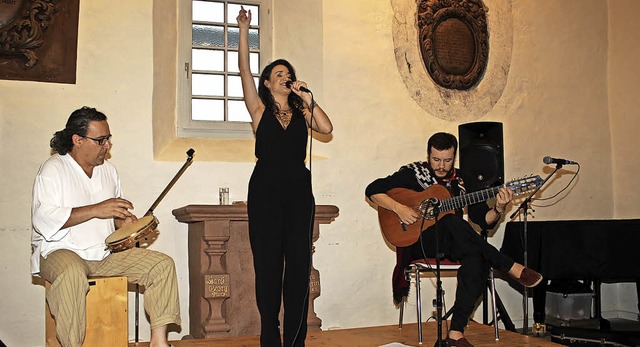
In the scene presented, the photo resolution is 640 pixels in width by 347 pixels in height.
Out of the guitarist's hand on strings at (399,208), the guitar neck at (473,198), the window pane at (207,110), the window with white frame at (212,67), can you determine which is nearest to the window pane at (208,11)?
the window with white frame at (212,67)

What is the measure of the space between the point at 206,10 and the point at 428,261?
2561mm

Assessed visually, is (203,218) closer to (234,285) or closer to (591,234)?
(234,285)

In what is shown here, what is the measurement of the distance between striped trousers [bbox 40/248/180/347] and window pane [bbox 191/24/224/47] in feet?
6.75

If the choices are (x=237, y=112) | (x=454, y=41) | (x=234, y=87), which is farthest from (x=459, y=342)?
(x=454, y=41)

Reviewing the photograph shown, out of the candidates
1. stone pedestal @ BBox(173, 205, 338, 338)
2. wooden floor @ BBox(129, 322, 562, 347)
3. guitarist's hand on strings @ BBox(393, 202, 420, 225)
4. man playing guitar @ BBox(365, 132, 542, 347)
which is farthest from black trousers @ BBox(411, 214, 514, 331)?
stone pedestal @ BBox(173, 205, 338, 338)

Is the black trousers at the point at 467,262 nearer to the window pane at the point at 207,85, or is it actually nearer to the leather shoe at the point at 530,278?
the leather shoe at the point at 530,278

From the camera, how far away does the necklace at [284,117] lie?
3328 millimetres

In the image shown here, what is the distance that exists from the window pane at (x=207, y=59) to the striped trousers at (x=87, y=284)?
194 cm

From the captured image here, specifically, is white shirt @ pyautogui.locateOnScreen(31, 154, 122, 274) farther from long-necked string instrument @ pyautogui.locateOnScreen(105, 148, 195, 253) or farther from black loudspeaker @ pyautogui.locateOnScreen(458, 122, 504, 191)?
black loudspeaker @ pyautogui.locateOnScreen(458, 122, 504, 191)

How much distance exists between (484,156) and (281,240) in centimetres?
226

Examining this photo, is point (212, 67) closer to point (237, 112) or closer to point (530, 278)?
point (237, 112)

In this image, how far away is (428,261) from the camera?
4.04m

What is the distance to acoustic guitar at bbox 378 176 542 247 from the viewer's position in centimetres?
390

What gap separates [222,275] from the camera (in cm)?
429
